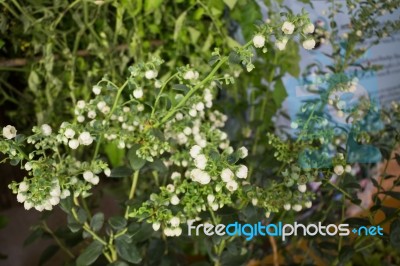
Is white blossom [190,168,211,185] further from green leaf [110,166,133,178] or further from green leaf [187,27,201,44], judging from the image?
green leaf [187,27,201,44]

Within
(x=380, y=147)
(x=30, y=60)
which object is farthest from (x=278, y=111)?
(x=30, y=60)

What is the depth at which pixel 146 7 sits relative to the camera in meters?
0.92

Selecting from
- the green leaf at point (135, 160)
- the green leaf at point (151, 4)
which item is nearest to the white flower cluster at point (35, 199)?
the green leaf at point (135, 160)

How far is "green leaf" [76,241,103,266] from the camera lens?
2.19 ft

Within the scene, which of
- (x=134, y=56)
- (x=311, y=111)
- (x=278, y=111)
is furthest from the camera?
(x=278, y=111)

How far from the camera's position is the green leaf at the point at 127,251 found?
2.14ft

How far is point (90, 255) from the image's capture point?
68 centimetres

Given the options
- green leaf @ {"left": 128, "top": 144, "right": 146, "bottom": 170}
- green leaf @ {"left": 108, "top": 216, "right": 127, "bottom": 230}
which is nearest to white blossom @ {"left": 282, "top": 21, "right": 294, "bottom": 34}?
green leaf @ {"left": 128, "top": 144, "right": 146, "bottom": 170}

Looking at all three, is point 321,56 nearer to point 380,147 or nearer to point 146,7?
point 380,147

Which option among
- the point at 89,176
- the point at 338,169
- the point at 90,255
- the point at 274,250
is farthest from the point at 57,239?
the point at 338,169

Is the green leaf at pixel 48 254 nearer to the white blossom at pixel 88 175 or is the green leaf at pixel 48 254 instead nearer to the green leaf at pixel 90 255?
the green leaf at pixel 90 255

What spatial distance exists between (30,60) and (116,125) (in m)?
0.33

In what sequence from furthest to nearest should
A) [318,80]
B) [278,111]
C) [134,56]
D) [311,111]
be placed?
[278,111] → [134,56] → [318,80] → [311,111]

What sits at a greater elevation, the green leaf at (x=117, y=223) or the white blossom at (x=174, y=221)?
the white blossom at (x=174, y=221)
